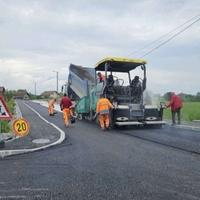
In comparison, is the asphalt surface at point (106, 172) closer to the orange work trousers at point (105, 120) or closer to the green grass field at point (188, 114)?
the orange work trousers at point (105, 120)

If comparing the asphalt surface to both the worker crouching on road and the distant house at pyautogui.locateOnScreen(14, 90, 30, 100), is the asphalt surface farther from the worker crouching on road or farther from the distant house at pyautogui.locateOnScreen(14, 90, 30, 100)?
the distant house at pyautogui.locateOnScreen(14, 90, 30, 100)

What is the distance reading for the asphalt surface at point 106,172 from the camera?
19.9 feet

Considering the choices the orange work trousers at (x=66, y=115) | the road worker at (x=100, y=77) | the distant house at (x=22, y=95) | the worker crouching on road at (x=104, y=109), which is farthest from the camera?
the distant house at (x=22, y=95)

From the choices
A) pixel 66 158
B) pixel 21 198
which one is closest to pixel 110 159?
pixel 66 158

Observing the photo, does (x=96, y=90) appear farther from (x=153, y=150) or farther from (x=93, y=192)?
(x=93, y=192)

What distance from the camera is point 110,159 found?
893cm

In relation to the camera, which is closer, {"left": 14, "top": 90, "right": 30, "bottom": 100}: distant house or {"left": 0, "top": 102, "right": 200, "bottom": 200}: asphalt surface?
{"left": 0, "top": 102, "right": 200, "bottom": 200}: asphalt surface

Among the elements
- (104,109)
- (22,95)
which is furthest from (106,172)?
(22,95)

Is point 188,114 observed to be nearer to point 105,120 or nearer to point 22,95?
point 105,120

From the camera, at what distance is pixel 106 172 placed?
24.6 feet

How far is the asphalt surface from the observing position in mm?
6051

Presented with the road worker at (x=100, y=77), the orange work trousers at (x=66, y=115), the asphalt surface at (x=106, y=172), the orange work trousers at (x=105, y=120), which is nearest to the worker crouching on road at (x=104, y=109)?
the orange work trousers at (x=105, y=120)

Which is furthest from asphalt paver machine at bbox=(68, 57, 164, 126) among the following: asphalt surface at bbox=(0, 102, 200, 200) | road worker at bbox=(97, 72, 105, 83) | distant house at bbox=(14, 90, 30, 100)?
distant house at bbox=(14, 90, 30, 100)

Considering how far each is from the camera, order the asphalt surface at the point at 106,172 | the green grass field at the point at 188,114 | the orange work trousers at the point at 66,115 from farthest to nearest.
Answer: the green grass field at the point at 188,114, the orange work trousers at the point at 66,115, the asphalt surface at the point at 106,172
